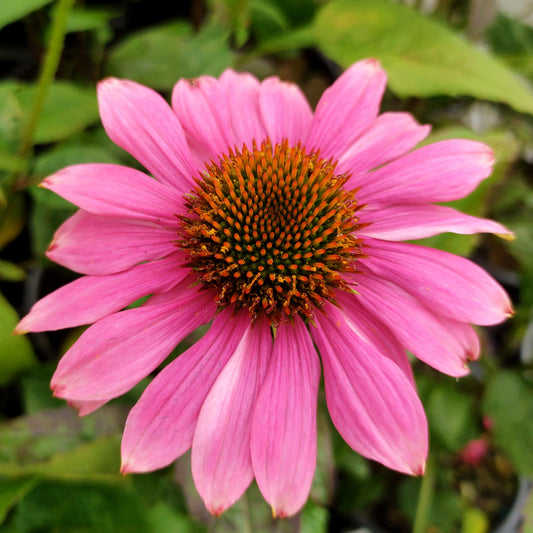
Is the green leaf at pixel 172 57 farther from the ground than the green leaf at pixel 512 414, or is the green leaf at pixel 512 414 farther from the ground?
the green leaf at pixel 172 57

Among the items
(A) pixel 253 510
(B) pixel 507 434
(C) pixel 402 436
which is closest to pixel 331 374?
(C) pixel 402 436

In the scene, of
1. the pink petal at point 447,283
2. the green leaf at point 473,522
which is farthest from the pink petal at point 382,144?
the green leaf at point 473,522

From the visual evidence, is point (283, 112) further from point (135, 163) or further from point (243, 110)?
point (135, 163)

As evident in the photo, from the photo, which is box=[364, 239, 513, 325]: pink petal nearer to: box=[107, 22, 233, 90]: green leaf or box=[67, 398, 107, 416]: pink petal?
box=[67, 398, 107, 416]: pink petal

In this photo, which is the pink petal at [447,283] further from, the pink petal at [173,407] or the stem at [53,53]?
the stem at [53,53]

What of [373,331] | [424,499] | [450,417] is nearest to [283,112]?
[373,331]
